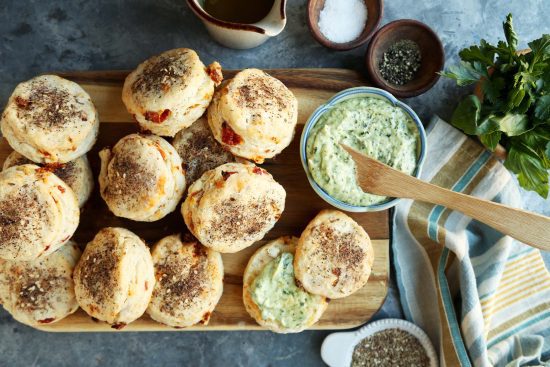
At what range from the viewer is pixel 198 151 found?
3279mm

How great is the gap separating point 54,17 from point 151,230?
147 cm

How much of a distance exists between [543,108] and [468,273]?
3.45 ft

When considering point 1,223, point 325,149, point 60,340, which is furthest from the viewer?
point 60,340

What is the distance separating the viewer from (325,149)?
124 inches

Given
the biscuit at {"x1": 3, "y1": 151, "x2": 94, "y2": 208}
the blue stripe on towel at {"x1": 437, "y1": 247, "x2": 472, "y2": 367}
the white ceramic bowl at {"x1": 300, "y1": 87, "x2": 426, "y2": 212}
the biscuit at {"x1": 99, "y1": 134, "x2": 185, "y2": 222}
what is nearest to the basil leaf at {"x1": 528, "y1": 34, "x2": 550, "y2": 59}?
the white ceramic bowl at {"x1": 300, "y1": 87, "x2": 426, "y2": 212}

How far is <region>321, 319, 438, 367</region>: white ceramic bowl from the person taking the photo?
11.7 ft

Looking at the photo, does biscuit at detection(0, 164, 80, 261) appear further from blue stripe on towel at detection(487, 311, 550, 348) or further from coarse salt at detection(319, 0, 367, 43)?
blue stripe on towel at detection(487, 311, 550, 348)

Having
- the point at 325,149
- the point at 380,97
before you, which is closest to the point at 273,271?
the point at 325,149

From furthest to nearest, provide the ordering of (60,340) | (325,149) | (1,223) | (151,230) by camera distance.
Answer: (60,340), (151,230), (325,149), (1,223)

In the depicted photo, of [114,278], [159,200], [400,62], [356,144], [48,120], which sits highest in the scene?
[400,62]

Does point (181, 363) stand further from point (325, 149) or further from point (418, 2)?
point (418, 2)

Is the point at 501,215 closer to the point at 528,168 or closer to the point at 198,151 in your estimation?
the point at 528,168

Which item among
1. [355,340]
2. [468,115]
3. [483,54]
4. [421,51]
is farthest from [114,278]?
[483,54]

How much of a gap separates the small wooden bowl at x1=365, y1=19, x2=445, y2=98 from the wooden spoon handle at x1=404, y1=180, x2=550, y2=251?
65cm
